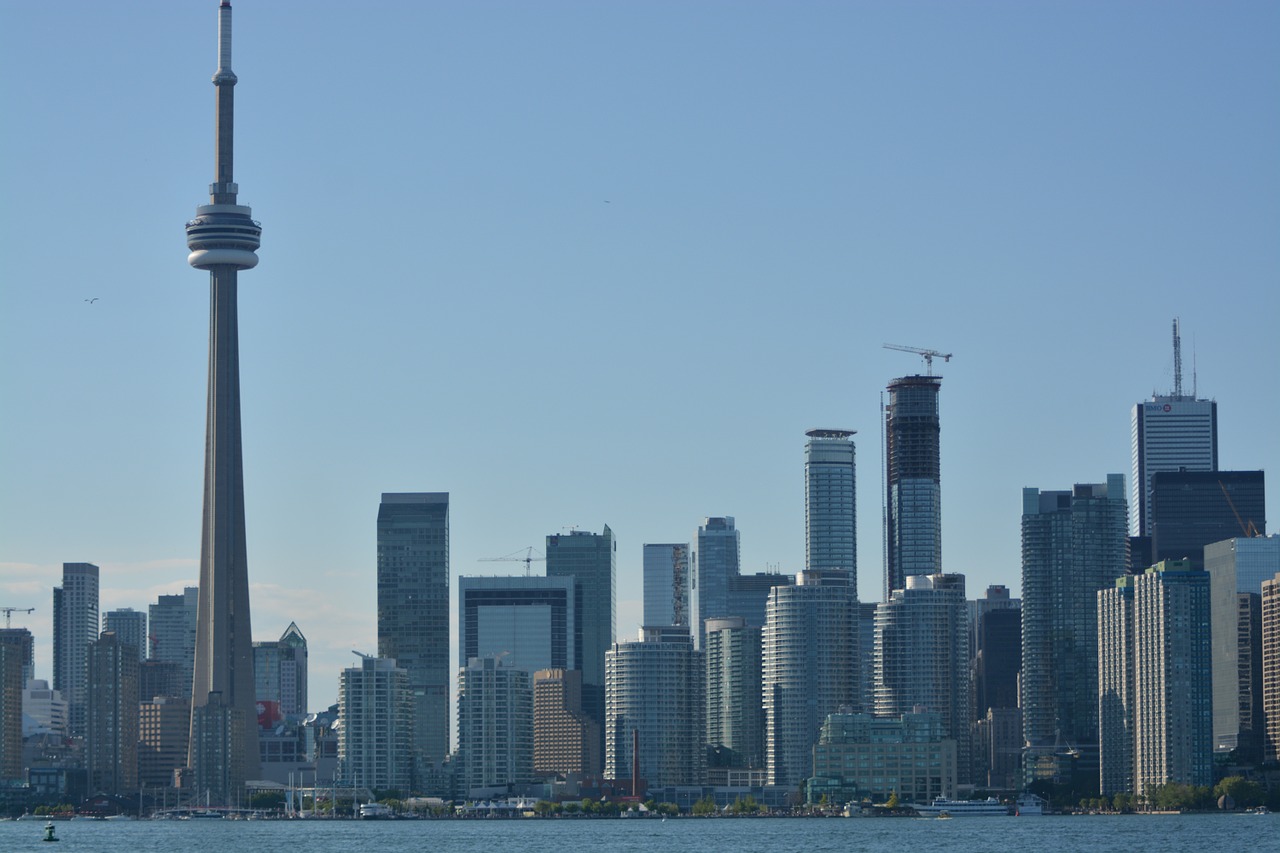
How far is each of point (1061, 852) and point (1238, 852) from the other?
13.8 meters

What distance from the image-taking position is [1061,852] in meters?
199

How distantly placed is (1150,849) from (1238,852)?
28.9 feet

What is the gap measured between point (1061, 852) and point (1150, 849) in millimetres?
7169

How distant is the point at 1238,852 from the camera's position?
632ft

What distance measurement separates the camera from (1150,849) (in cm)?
19975
